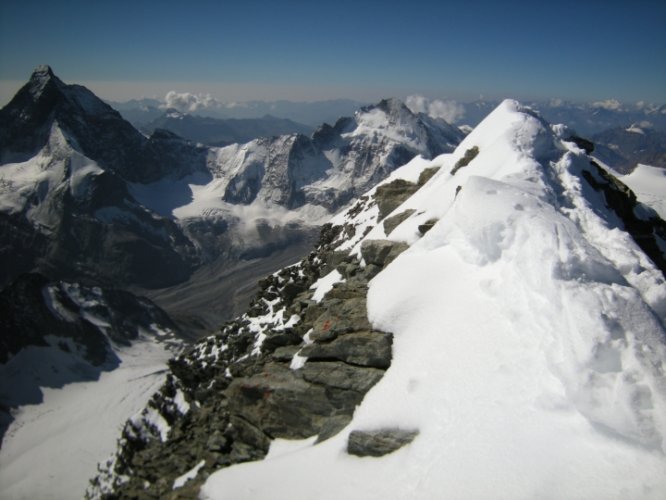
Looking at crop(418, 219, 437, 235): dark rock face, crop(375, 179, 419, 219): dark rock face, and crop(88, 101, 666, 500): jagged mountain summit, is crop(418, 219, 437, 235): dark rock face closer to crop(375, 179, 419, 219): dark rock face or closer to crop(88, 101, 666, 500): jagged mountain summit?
crop(88, 101, 666, 500): jagged mountain summit

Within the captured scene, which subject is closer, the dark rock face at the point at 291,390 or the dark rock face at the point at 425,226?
the dark rock face at the point at 291,390

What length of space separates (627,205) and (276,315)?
24725 mm

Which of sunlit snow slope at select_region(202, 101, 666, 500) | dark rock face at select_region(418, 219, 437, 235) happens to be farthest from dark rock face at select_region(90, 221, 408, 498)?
dark rock face at select_region(418, 219, 437, 235)

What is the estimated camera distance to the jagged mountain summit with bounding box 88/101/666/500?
9.54m

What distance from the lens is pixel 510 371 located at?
11.3 m

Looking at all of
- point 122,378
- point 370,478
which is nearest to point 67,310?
point 122,378

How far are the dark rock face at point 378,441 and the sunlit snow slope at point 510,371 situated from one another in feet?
0.64

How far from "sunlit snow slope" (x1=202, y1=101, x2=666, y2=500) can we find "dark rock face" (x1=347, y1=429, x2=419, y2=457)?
0.64 feet

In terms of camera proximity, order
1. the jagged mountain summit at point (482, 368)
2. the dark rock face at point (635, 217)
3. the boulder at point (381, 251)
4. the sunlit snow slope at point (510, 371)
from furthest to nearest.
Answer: the boulder at point (381, 251) → the dark rock face at point (635, 217) → the jagged mountain summit at point (482, 368) → the sunlit snow slope at point (510, 371)

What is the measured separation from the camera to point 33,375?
362 ft

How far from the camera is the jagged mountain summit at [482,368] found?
31.3 feet

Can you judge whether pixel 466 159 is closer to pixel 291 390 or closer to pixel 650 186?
pixel 291 390

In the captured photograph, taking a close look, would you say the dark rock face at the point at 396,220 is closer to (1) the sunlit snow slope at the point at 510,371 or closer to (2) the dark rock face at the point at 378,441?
(1) the sunlit snow slope at the point at 510,371

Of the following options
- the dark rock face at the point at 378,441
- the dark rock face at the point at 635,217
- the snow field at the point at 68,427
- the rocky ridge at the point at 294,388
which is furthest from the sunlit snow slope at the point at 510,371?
the snow field at the point at 68,427
